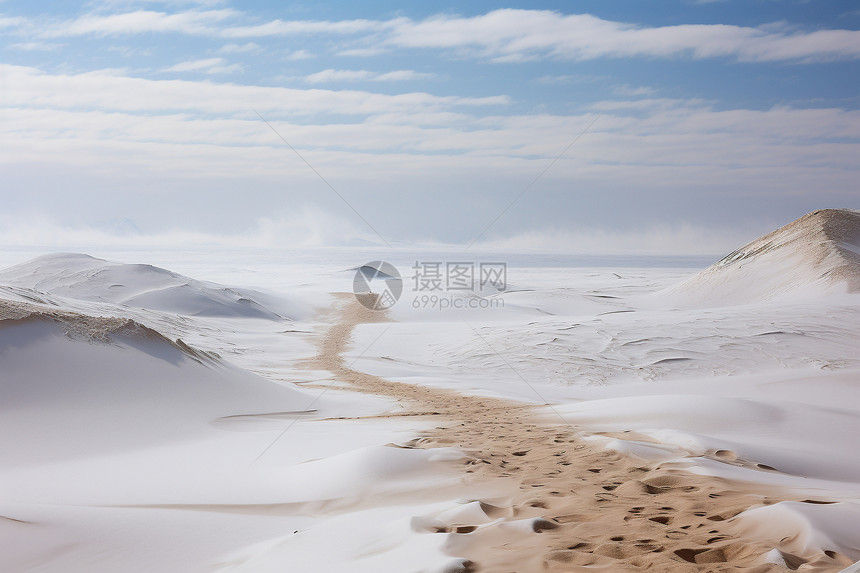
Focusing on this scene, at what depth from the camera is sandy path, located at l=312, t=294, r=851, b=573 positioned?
2748 millimetres

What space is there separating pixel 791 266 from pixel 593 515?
20930 millimetres

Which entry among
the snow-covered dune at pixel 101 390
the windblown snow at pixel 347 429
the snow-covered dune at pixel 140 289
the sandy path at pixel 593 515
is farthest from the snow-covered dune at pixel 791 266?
the snow-covered dune at pixel 101 390

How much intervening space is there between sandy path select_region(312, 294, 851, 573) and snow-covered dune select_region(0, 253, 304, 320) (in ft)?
60.5

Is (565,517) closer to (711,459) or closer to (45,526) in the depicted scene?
(711,459)

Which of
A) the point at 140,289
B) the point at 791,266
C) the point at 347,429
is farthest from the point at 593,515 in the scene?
the point at 140,289

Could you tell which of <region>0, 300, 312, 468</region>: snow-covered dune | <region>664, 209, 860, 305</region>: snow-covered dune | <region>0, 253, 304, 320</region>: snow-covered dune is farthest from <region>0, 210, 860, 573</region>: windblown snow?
<region>0, 253, 304, 320</region>: snow-covered dune

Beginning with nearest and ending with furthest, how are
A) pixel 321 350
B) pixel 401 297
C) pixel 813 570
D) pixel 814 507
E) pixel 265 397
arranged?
1. pixel 813 570
2. pixel 814 507
3. pixel 265 397
4. pixel 321 350
5. pixel 401 297

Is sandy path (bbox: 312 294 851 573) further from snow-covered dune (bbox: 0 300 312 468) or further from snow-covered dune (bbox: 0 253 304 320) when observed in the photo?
snow-covered dune (bbox: 0 253 304 320)

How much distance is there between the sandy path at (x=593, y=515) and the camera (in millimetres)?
2748

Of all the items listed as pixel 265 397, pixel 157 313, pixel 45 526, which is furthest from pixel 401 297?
pixel 45 526

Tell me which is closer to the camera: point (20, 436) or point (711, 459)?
point (711, 459)

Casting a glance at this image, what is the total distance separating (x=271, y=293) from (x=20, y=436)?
23093mm

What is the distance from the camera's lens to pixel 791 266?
68.7ft

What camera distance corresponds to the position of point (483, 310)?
22578 mm
